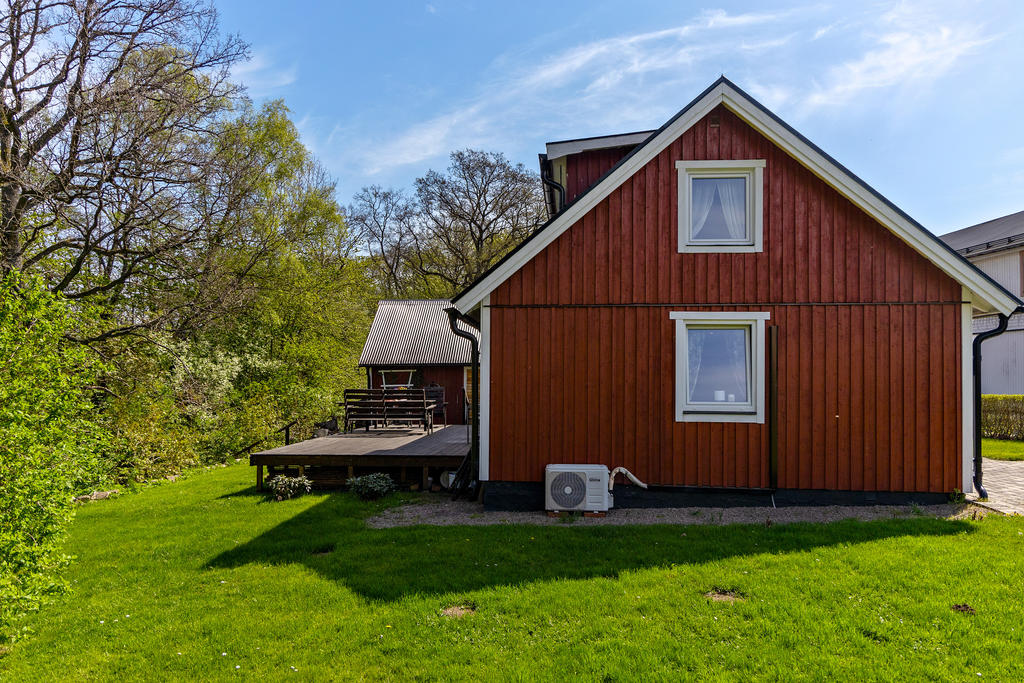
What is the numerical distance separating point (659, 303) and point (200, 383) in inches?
555

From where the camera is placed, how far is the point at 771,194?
27.1 feet

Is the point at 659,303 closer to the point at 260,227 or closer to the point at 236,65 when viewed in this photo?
the point at 236,65

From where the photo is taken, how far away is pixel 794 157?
8.18m

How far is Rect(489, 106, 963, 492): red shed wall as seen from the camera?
311 inches

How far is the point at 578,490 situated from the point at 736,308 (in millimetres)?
3316

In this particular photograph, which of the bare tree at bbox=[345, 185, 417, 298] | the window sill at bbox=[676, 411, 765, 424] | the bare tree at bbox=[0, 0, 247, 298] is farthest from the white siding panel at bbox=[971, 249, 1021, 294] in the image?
the bare tree at bbox=[345, 185, 417, 298]

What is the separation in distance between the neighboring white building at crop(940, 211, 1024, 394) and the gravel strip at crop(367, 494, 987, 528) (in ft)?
55.5

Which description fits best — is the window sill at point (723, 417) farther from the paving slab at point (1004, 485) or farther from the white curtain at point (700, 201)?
the paving slab at point (1004, 485)

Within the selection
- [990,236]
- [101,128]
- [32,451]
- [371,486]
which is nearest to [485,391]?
[371,486]

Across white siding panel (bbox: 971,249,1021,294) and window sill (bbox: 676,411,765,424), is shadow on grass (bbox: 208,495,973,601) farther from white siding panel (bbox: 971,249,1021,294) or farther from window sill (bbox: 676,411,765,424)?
white siding panel (bbox: 971,249,1021,294)

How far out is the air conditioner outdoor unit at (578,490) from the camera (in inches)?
311

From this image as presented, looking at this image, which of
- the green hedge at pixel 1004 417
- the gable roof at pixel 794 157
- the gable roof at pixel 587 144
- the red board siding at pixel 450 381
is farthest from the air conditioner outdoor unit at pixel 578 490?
the green hedge at pixel 1004 417

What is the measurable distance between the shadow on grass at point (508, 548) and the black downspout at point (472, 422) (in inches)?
71.1

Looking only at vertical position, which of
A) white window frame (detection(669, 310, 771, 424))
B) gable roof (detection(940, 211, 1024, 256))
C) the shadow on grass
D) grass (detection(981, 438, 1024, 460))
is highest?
gable roof (detection(940, 211, 1024, 256))
